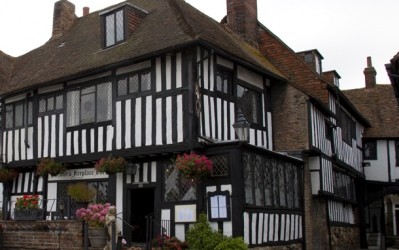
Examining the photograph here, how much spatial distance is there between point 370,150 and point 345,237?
8.05m

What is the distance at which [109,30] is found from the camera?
17.6 meters

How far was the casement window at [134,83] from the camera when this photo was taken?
15.5 metres

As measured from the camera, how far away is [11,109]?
19.4 meters

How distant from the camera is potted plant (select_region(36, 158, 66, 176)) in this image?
1683 centimetres

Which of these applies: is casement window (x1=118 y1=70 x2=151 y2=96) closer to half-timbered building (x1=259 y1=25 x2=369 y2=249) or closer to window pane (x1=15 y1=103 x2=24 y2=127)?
window pane (x1=15 y1=103 x2=24 y2=127)

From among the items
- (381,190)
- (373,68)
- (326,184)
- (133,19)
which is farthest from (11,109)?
(373,68)

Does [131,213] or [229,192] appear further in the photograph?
[131,213]

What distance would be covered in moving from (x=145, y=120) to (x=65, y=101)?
3.65 metres

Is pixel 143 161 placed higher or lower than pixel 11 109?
lower

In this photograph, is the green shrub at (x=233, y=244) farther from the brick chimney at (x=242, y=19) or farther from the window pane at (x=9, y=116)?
the brick chimney at (x=242, y=19)

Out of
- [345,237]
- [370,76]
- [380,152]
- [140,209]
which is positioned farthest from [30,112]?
[370,76]

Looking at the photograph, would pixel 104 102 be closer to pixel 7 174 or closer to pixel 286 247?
pixel 7 174

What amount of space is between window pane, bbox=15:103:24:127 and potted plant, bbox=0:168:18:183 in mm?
1618

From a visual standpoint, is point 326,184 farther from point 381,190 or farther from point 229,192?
point 381,190
